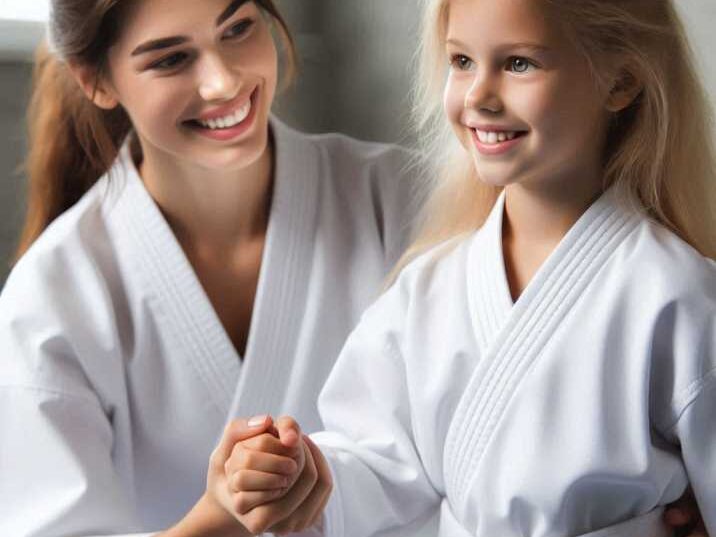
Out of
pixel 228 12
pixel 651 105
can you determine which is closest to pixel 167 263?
pixel 228 12

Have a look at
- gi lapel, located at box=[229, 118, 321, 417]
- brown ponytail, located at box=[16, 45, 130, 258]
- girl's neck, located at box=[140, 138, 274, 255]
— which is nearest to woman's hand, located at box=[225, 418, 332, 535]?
gi lapel, located at box=[229, 118, 321, 417]

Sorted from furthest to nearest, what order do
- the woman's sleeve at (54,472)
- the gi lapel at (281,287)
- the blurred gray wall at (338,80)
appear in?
the blurred gray wall at (338,80) → the gi lapel at (281,287) → the woman's sleeve at (54,472)

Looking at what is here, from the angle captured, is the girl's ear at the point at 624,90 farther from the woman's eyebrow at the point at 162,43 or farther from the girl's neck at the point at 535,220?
the woman's eyebrow at the point at 162,43

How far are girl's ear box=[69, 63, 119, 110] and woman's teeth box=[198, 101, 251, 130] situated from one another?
0.16m

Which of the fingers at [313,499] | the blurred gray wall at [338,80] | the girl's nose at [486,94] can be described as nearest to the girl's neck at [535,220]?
the girl's nose at [486,94]

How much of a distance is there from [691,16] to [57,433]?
2.61 ft

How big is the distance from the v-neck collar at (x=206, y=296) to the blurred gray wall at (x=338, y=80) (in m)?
0.27

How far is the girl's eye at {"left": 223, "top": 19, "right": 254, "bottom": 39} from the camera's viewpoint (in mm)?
1474

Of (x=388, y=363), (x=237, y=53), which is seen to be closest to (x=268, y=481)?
(x=388, y=363)

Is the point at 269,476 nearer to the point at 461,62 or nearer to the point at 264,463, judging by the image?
the point at 264,463

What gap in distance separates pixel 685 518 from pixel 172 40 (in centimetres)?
74

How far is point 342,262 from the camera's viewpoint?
1599 millimetres

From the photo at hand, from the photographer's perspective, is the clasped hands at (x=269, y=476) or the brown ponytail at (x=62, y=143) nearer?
the clasped hands at (x=269, y=476)

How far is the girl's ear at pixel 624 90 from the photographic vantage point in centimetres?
112
